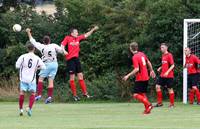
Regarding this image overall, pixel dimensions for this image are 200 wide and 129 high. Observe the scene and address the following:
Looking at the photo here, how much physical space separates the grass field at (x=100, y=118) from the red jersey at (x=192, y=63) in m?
3.86

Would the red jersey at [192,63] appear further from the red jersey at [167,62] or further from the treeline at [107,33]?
the treeline at [107,33]

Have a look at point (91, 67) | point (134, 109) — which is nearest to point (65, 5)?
point (91, 67)

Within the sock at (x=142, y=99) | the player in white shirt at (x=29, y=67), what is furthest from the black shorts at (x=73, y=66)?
the player in white shirt at (x=29, y=67)

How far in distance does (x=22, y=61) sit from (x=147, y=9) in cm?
1397

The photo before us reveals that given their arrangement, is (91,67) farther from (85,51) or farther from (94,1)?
(94,1)

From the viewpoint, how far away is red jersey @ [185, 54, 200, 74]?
28.7m

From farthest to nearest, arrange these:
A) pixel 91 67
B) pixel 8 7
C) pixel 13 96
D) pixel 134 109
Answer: pixel 8 7
pixel 91 67
pixel 13 96
pixel 134 109

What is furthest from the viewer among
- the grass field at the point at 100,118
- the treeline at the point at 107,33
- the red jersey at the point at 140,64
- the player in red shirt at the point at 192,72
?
the treeline at the point at 107,33

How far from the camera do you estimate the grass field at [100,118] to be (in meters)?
18.1

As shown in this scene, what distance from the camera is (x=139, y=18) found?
34.6 meters

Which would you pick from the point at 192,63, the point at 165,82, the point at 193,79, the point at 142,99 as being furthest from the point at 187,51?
the point at 142,99

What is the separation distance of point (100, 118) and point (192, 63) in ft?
29.4

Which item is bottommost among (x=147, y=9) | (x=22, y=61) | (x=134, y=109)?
(x=134, y=109)

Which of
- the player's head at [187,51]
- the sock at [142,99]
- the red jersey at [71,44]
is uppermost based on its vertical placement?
the red jersey at [71,44]
